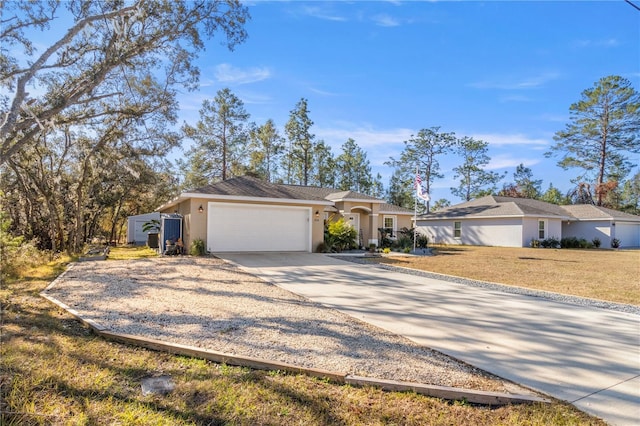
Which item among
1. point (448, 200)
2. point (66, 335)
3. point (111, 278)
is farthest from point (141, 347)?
point (448, 200)

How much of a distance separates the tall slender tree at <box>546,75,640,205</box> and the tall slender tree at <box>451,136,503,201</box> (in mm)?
7215

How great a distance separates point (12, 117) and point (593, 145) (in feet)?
152

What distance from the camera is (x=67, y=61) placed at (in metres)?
10.1

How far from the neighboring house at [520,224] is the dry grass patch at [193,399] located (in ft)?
81.0

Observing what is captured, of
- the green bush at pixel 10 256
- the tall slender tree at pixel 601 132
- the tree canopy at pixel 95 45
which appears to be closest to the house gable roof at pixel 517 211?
the tall slender tree at pixel 601 132

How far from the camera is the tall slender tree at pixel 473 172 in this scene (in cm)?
4050

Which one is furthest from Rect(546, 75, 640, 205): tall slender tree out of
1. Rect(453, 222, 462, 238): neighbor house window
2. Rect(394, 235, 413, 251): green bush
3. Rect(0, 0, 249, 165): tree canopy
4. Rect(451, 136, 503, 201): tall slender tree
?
Rect(0, 0, 249, 165): tree canopy

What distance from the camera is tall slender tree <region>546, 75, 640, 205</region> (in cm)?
3362

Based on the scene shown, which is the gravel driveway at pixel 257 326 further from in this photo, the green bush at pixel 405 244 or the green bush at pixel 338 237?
the green bush at pixel 405 244

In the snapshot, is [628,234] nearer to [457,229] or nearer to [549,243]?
[549,243]

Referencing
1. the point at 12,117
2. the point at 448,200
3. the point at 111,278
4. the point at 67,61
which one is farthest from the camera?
the point at 448,200

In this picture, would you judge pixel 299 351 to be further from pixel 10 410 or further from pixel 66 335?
pixel 66 335

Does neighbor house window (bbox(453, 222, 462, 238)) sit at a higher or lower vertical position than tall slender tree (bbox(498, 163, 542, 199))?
lower

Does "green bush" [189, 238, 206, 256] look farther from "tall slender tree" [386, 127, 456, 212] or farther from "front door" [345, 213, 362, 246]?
"tall slender tree" [386, 127, 456, 212]
